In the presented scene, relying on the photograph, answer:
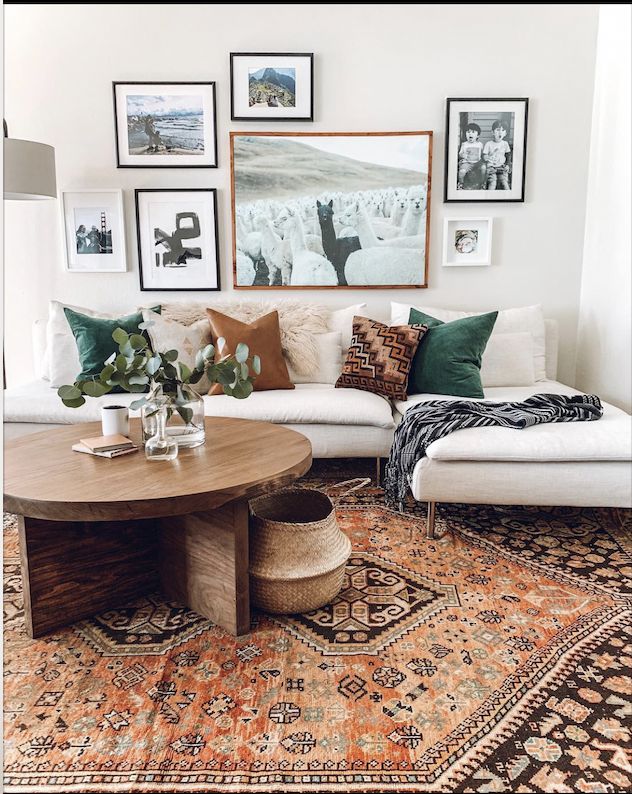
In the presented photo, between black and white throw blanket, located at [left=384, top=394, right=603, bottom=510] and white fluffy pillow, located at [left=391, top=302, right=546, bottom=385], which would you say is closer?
black and white throw blanket, located at [left=384, top=394, right=603, bottom=510]

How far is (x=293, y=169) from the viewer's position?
12.6ft

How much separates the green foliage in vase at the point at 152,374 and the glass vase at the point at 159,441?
52 millimetres

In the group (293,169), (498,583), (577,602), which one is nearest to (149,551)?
(498,583)

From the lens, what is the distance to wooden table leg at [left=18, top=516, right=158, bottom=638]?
187 centimetres

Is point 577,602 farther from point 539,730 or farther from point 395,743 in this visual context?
point 395,743

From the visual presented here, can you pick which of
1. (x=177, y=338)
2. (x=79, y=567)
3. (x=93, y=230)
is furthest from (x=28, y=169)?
(x=79, y=567)

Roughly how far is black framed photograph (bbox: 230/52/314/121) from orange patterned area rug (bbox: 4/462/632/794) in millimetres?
2664

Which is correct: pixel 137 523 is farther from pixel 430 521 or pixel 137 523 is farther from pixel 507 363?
pixel 507 363

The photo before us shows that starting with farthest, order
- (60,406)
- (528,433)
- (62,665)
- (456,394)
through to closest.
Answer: (456,394) → (60,406) → (528,433) → (62,665)

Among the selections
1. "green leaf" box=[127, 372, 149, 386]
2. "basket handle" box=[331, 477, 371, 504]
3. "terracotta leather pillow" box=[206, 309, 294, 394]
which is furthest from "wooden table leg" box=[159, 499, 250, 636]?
"terracotta leather pillow" box=[206, 309, 294, 394]

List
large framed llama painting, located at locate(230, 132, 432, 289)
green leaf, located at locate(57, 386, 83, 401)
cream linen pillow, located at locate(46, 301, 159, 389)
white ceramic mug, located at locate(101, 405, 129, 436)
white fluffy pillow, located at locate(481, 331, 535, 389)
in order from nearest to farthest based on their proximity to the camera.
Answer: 1. green leaf, located at locate(57, 386, 83, 401)
2. white ceramic mug, located at locate(101, 405, 129, 436)
3. cream linen pillow, located at locate(46, 301, 159, 389)
4. white fluffy pillow, located at locate(481, 331, 535, 389)
5. large framed llama painting, located at locate(230, 132, 432, 289)

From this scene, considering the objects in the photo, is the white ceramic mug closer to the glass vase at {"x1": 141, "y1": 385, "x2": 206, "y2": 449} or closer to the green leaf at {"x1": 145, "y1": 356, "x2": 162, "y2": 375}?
the glass vase at {"x1": 141, "y1": 385, "x2": 206, "y2": 449}

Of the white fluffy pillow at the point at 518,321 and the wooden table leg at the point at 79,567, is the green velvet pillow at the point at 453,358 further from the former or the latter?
the wooden table leg at the point at 79,567

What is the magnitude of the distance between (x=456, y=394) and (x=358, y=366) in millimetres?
524
